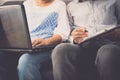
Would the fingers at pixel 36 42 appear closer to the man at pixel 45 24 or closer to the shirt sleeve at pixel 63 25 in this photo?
the man at pixel 45 24

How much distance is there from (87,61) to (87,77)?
12cm

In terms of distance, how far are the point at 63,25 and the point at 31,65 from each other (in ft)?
1.25

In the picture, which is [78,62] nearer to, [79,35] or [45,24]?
[79,35]

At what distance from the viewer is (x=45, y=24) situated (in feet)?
7.00

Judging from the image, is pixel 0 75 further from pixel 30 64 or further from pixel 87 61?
pixel 87 61

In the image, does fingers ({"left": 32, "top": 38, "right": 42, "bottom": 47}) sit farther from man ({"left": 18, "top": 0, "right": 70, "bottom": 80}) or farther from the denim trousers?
the denim trousers

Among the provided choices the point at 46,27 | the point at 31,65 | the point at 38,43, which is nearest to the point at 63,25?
the point at 46,27

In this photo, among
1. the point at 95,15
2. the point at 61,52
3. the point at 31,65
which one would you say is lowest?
the point at 31,65

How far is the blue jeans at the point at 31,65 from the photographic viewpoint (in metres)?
1.81

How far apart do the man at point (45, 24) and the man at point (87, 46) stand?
0.08 metres

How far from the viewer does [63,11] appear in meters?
2.14

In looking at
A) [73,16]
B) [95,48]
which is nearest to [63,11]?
[73,16]

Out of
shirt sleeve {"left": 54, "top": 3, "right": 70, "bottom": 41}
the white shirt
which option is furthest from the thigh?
the white shirt

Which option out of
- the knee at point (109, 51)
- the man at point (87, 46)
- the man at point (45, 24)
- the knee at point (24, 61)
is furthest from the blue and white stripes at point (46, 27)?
the knee at point (109, 51)
